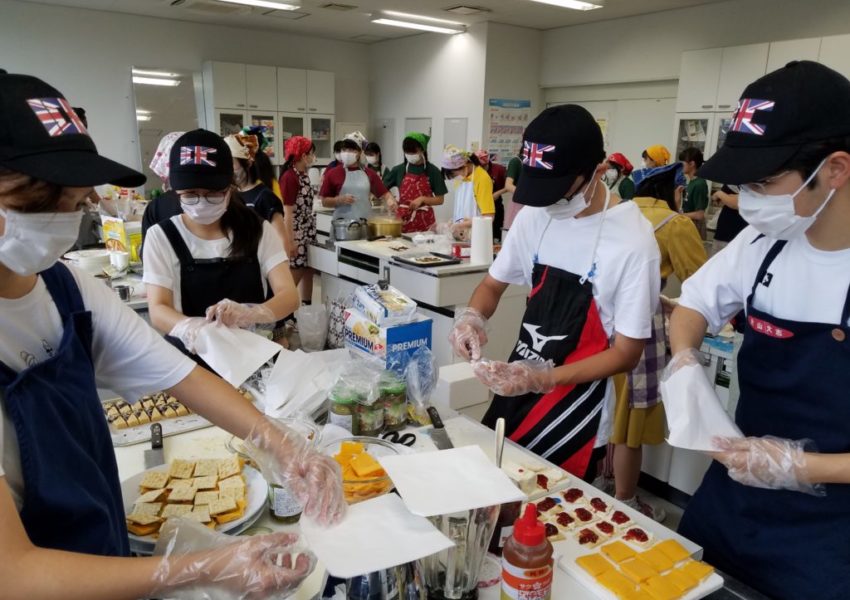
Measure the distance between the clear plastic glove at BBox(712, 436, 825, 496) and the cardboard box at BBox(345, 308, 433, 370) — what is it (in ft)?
2.70

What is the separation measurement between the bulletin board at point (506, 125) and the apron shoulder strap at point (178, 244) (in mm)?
6145

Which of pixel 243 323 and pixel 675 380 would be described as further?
pixel 243 323

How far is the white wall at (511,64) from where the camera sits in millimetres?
7398

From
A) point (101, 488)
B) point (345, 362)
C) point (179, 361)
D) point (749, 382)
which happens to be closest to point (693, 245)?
point (749, 382)

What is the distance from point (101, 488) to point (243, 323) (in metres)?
0.88

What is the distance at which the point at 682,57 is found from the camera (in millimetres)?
5934

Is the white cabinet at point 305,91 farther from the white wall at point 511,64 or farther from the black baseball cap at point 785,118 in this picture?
the black baseball cap at point 785,118

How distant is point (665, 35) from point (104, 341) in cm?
678

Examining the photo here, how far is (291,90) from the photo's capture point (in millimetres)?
8188

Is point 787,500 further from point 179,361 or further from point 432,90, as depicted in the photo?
point 432,90

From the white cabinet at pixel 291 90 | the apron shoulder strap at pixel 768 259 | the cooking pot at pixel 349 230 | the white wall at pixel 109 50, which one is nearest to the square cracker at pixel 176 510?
the apron shoulder strap at pixel 768 259

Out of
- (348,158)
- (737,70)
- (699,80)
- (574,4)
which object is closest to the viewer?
(348,158)

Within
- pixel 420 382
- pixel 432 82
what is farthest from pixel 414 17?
pixel 420 382

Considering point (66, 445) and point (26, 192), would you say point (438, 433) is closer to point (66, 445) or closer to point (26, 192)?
point (66, 445)
